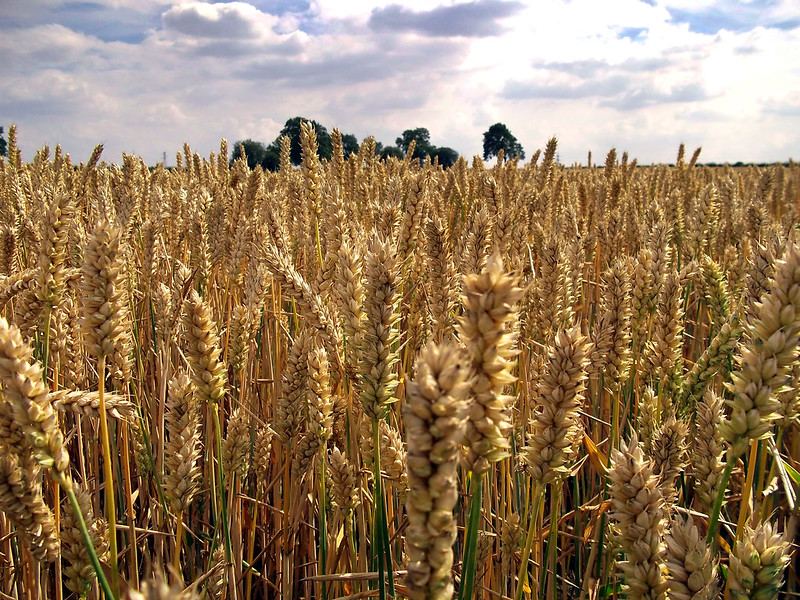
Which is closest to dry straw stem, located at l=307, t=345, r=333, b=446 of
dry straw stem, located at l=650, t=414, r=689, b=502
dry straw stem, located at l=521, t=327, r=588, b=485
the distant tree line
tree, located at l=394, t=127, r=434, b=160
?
dry straw stem, located at l=521, t=327, r=588, b=485

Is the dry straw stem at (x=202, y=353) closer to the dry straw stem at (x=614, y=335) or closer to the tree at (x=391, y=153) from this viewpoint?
the dry straw stem at (x=614, y=335)

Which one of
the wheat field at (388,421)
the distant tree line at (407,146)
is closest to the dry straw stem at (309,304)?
the wheat field at (388,421)

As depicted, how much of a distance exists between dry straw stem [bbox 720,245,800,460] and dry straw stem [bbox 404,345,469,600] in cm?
62

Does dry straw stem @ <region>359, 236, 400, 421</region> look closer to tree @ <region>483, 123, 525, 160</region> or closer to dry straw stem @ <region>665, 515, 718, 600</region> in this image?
dry straw stem @ <region>665, 515, 718, 600</region>

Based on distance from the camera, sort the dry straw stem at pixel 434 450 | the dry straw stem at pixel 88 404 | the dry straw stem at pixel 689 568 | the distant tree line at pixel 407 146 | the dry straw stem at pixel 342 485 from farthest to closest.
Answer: the distant tree line at pixel 407 146 < the dry straw stem at pixel 342 485 < the dry straw stem at pixel 88 404 < the dry straw stem at pixel 689 568 < the dry straw stem at pixel 434 450

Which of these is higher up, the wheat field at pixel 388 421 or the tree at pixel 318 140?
the tree at pixel 318 140

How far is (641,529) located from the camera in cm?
91

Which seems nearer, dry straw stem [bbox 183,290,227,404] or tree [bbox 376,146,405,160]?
dry straw stem [bbox 183,290,227,404]

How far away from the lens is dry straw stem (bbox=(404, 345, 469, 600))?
1.98 ft

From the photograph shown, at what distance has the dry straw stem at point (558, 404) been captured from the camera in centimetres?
99

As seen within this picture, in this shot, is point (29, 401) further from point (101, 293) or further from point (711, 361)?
point (711, 361)

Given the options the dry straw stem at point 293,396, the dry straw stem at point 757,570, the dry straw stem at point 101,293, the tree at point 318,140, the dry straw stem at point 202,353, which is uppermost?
the tree at point 318,140

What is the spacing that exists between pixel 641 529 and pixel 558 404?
238mm

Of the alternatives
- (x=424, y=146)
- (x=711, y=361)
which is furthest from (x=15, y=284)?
(x=424, y=146)
